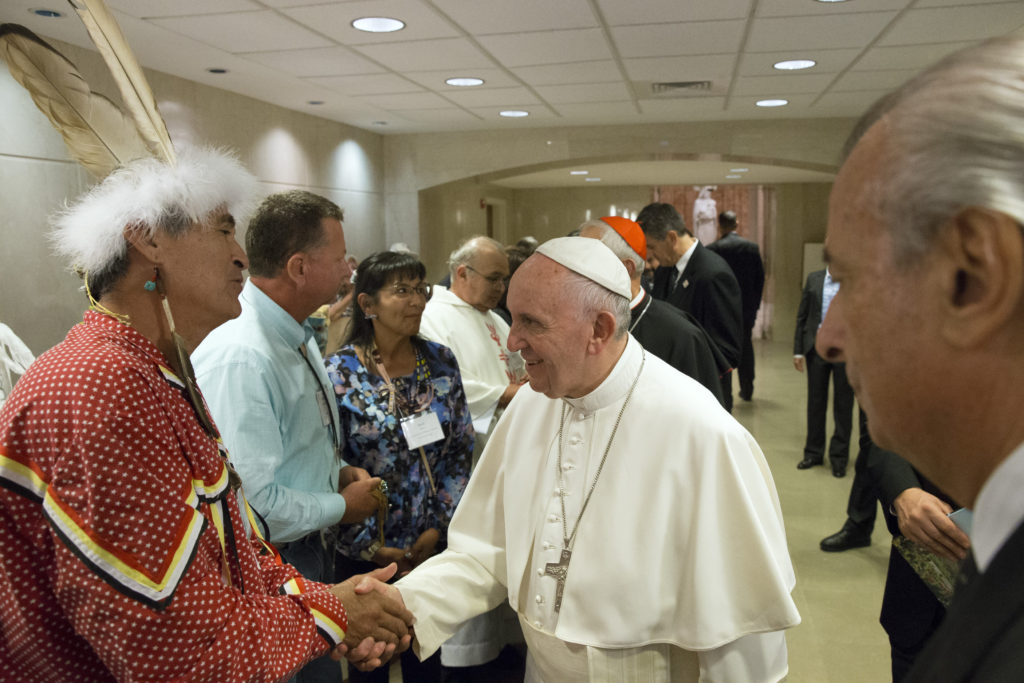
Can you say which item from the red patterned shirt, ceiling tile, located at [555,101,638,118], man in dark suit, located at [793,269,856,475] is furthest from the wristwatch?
ceiling tile, located at [555,101,638,118]

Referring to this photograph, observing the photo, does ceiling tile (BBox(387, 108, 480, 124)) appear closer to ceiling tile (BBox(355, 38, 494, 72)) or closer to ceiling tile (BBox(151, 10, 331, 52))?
ceiling tile (BBox(355, 38, 494, 72))

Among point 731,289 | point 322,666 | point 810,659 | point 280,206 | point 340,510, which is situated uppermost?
point 280,206

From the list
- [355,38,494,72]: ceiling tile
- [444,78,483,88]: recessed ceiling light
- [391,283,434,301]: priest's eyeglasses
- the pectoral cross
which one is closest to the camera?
the pectoral cross

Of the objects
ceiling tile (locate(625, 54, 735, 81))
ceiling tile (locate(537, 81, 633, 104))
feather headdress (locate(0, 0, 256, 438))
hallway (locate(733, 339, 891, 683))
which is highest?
ceiling tile (locate(537, 81, 633, 104))

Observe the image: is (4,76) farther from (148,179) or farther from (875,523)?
(875,523)

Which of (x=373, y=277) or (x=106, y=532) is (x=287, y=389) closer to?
(x=373, y=277)

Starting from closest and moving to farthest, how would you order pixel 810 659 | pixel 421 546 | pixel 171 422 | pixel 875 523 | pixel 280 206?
1. pixel 171 422
2. pixel 280 206
3. pixel 421 546
4. pixel 810 659
5. pixel 875 523

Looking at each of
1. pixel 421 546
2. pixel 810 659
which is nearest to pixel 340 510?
pixel 421 546

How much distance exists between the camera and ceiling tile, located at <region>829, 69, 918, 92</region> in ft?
20.5

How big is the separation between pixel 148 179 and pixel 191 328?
0.30 metres

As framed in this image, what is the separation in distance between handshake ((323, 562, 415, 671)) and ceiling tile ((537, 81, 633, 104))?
19.0ft

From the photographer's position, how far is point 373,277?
9.67 ft

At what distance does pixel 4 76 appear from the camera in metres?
4.44

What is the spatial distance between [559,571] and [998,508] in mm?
1240
